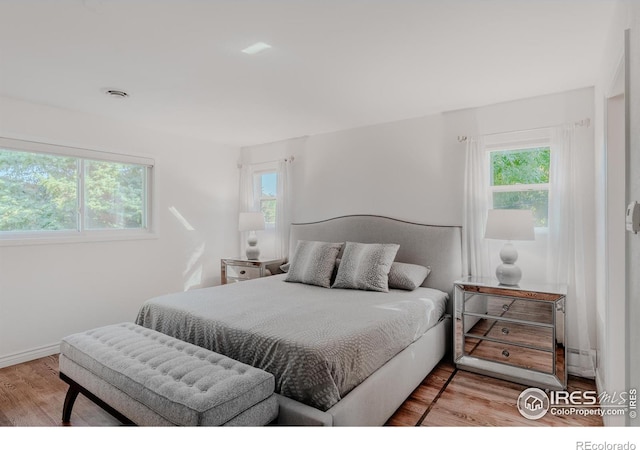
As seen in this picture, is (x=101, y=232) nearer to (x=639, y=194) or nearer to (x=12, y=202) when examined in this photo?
(x=12, y=202)

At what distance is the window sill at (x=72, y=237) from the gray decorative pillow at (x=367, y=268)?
2.37m

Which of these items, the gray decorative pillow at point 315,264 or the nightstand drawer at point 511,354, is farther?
the gray decorative pillow at point 315,264

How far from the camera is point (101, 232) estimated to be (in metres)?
3.74

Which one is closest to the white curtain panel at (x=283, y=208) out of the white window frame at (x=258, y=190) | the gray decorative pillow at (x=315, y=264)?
the white window frame at (x=258, y=190)

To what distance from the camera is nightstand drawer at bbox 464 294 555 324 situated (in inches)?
104

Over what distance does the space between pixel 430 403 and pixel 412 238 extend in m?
1.62

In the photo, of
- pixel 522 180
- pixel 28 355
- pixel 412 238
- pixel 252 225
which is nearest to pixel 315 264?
pixel 412 238

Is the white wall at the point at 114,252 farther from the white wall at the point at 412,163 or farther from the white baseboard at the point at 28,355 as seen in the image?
the white wall at the point at 412,163

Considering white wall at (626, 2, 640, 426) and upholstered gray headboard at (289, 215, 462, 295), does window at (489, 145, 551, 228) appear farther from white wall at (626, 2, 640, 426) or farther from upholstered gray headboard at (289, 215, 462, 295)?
white wall at (626, 2, 640, 426)

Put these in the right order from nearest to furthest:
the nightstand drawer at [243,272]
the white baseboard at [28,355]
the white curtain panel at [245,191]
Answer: the white baseboard at [28,355] → the nightstand drawer at [243,272] → the white curtain panel at [245,191]

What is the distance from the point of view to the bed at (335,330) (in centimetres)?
173

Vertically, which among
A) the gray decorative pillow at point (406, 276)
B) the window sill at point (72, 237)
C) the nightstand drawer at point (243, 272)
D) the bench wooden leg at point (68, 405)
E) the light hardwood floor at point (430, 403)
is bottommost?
the light hardwood floor at point (430, 403)

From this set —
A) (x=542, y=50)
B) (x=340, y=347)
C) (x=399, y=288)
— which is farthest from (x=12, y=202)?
(x=542, y=50)

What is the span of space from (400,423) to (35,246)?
3448mm
